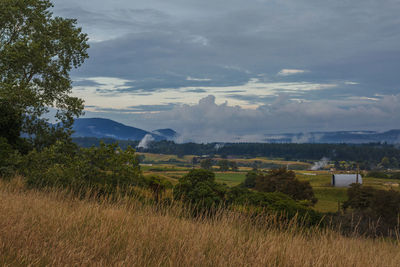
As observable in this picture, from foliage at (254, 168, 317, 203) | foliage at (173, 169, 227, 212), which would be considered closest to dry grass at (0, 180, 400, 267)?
foliage at (173, 169, 227, 212)

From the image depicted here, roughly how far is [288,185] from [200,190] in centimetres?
4444

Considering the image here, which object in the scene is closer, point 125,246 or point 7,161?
point 125,246

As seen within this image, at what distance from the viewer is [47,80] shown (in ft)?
78.3

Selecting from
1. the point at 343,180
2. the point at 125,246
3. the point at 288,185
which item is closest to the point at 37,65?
the point at 125,246

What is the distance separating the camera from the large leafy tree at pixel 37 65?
20.8 m

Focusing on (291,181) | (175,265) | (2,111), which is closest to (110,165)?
(2,111)

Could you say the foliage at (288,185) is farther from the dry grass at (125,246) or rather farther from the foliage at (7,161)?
the dry grass at (125,246)

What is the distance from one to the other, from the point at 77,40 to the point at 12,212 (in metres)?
20.0

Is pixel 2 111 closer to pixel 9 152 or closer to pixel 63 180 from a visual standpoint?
pixel 9 152

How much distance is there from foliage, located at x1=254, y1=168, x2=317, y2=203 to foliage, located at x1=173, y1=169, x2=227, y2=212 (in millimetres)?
40370

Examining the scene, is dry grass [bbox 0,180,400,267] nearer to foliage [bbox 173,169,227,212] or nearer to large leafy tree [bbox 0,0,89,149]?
foliage [bbox 173,169,227,212]

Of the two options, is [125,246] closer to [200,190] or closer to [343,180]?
[200,190]

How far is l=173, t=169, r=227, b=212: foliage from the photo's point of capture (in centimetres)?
1579

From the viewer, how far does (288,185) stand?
5788cm
